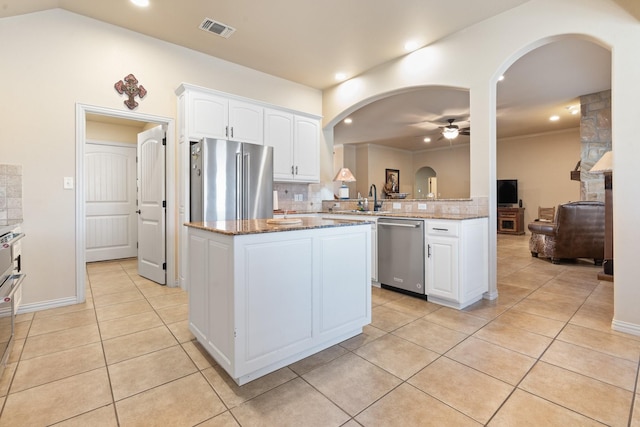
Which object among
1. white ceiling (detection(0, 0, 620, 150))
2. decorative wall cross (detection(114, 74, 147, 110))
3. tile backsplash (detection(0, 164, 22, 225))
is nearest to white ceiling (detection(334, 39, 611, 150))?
white ceiling (detection(0, 0, 620, 150))

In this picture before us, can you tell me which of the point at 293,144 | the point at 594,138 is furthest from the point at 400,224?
the point at 594,138

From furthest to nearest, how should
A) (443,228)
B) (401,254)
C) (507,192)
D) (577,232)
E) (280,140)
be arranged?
(507,192), (577,232), (280,140), (401,254), (443,228)

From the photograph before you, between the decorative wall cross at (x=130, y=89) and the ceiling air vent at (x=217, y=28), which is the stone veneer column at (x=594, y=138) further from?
the decorative wall cross at (x=130, y=89)

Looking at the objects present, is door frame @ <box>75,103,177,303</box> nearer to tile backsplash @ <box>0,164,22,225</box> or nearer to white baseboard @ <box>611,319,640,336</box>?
tile backsplash @ <box>0,164,22,225</box>

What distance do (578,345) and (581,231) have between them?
328cm

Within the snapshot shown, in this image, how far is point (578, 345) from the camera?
2072 millimetres

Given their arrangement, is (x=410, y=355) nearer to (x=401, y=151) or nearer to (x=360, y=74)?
(x=360, y=74)

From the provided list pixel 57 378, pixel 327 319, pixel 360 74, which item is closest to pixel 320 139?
pixel 360 74

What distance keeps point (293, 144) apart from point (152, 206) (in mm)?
2064

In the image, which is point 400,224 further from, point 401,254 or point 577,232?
point 577,232

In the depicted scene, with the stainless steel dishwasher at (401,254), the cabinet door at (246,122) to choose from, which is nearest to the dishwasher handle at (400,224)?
the stainless steel dishwasher at (401,254)

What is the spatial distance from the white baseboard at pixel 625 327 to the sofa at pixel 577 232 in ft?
8.82

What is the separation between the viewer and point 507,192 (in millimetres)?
8289

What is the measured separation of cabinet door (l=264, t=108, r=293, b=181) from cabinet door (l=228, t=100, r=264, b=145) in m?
0.09
